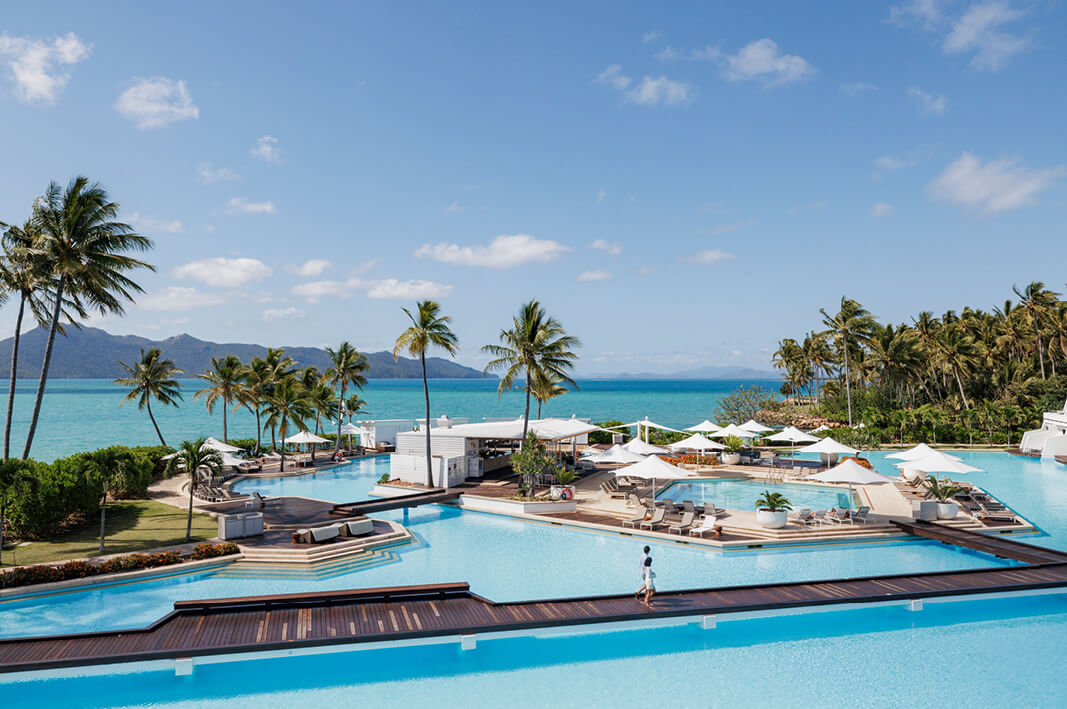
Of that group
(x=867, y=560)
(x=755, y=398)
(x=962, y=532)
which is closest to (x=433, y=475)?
(x=867, y=560)

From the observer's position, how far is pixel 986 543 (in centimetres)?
1777

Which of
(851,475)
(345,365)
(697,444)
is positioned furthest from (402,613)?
(345,365)

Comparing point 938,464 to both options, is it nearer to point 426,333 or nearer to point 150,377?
point 426,333

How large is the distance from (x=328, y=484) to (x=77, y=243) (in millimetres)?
16952

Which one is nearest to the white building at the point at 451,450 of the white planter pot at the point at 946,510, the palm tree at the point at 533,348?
the palm tree at the point at 533,348

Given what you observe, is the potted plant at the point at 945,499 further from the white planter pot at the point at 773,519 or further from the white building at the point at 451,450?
the white building at the point at 451,450

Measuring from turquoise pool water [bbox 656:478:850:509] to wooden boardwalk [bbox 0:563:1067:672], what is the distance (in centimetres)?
992

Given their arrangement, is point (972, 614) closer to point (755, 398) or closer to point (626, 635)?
point (626, 635)

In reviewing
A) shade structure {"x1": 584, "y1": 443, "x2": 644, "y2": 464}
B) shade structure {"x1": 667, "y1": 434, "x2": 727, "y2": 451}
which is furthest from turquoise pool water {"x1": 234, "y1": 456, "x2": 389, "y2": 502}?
shade structure {"x1": 667, "y1": 434, "x2": 727, "y2": 451}

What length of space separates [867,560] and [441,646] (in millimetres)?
12640

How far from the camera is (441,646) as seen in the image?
39.3 feet

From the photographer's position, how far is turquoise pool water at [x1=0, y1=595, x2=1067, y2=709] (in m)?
10.0

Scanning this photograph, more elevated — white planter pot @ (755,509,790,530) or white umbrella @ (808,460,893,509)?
white umbrella @ (808,460,893,509)

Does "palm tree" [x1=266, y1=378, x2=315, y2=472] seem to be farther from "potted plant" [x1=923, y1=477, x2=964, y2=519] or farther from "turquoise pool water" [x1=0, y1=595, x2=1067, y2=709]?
"potted plant" [x1=923, y1=477, x2=964, y2=519]
